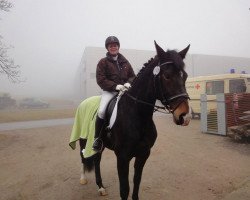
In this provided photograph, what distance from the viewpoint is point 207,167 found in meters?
6.72

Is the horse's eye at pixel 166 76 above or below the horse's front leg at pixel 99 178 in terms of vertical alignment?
above

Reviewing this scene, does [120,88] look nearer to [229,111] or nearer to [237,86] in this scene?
[229,111]

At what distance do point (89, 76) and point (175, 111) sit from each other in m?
34.2

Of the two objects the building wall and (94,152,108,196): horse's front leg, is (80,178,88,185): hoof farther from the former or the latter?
the building wall

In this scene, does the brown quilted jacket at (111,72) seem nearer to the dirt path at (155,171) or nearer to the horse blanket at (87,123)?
the horse blanket at (87,123)

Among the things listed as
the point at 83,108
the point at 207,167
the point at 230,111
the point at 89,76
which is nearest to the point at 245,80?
the point at 230,111

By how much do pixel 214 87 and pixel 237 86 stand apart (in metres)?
1.27

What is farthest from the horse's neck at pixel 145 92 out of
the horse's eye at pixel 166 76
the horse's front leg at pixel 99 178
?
the horse's front leg at pixel 99 178

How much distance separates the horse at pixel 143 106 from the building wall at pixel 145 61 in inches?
1280

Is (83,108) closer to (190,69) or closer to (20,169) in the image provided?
(20,169)

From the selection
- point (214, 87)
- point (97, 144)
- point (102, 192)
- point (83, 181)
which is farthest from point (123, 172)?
point (214, 87)

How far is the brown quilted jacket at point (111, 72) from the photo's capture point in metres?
4.46

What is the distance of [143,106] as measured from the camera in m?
3.81

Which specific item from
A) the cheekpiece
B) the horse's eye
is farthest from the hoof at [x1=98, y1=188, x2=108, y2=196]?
the horse's eye
